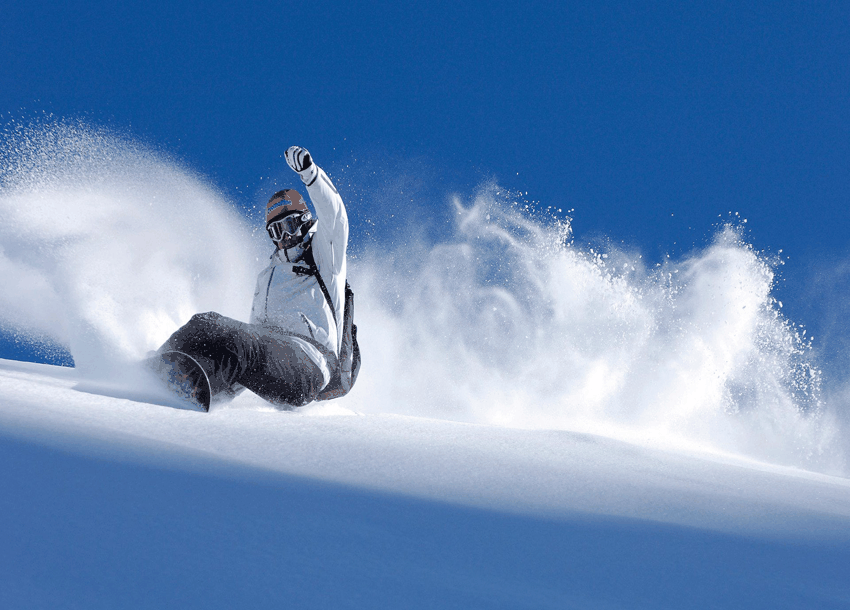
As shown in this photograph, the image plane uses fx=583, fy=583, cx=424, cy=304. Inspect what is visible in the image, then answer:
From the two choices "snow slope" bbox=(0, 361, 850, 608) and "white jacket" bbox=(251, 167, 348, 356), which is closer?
"snow slope" bbox=(0, 361, 850, 608)

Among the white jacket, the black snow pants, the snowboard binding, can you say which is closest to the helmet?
the white jacket

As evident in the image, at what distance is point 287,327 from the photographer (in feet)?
13.8

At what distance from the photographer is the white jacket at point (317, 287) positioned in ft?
13.8

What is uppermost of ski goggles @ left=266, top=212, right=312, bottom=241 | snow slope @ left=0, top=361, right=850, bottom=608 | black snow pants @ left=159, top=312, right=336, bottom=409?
ski goggles @ left=266, top=212, right=312, bottom=241

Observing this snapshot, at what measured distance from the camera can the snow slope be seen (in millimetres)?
1167

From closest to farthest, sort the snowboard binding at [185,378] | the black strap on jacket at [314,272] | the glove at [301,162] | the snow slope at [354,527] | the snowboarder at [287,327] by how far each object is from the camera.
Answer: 1. the snow slope at [354,527]
2. the snowboard binding at [185,378]
3. the snowboarder at [287,327]
4. the glove at [301,162]
5. the black strap on jacket at [314,272]

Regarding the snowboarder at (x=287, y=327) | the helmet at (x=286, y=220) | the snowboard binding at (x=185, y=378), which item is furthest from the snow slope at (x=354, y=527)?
the helmet at (x=286, y=220)

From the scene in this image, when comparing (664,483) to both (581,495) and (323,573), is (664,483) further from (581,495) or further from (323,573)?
(323,573)

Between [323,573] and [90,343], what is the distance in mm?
3396

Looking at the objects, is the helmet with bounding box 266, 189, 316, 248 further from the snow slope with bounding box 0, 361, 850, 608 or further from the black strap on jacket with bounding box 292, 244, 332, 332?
the snow slope with bounding box 0, 361, 850, 608

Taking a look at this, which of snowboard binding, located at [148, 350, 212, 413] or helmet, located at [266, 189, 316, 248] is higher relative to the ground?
helmet, located at [266, 189, 316, 248]

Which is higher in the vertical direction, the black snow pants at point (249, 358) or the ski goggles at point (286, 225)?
the ski goggles at point (286, 225)

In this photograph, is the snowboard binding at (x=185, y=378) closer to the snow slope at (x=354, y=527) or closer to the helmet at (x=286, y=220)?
the snow slope at (x=354, y=527)

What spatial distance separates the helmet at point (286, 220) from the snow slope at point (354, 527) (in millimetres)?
2037
